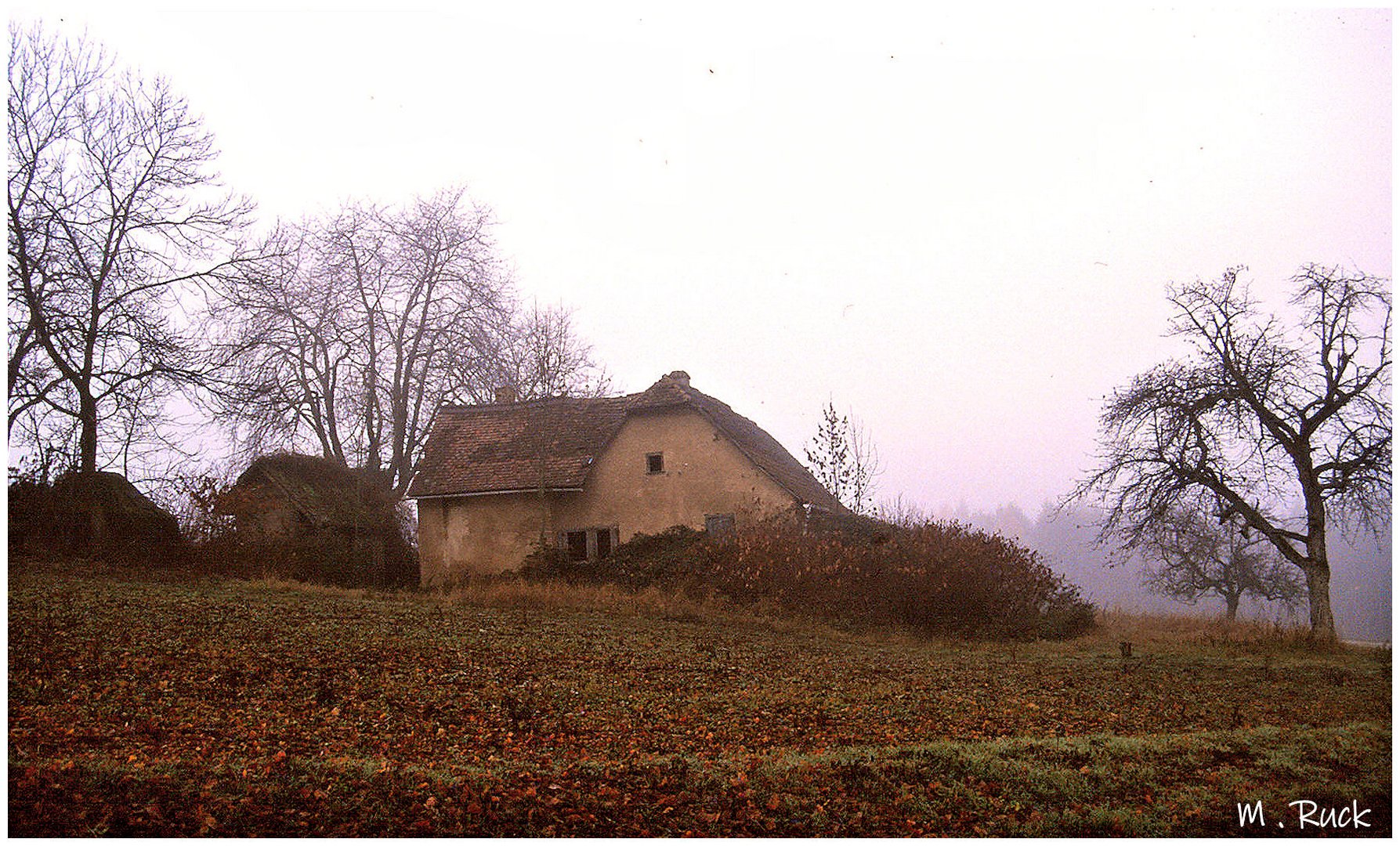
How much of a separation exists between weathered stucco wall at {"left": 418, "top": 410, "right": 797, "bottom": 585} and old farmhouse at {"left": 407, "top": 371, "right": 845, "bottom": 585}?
3cm

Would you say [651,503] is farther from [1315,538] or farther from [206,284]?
[1315,538]

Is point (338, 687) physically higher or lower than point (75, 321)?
lower

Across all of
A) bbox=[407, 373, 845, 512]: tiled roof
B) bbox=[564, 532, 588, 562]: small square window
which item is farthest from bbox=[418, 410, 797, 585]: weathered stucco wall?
bbox=[407, 373, 845, 512]: tiled roof

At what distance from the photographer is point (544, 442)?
25438mm

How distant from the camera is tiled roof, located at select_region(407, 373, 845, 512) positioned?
25391 mm

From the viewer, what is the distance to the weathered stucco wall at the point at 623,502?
25.2 m

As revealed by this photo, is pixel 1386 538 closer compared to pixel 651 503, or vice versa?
pixel 1386 538

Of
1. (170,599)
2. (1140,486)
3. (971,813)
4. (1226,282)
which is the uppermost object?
(1226,282)

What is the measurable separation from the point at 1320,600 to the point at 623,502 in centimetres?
1614

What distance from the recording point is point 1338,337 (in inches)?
756

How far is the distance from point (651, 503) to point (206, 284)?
11.8 metres

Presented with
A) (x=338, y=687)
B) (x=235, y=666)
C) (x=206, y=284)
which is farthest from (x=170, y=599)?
(x=206, y=284)

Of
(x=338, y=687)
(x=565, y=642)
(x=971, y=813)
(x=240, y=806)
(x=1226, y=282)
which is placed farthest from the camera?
(x=1226, y=282)

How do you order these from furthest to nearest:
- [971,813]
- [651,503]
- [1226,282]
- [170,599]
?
[651,503]
[1226,282]
[170,599]
[971,813]
